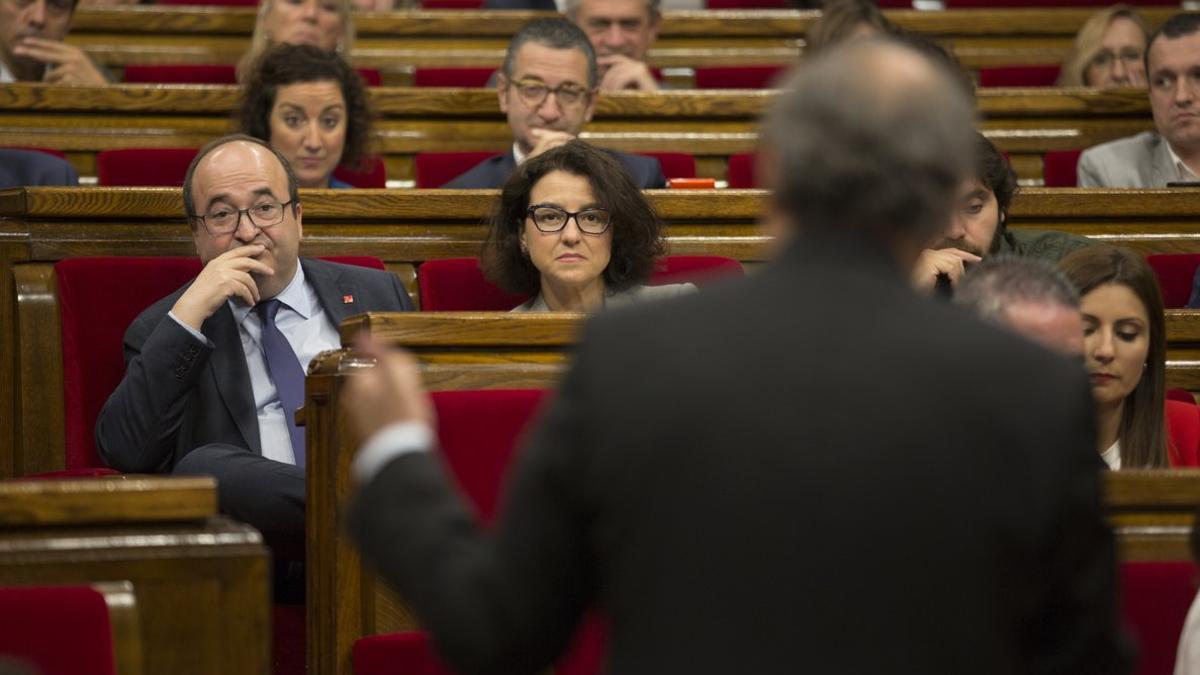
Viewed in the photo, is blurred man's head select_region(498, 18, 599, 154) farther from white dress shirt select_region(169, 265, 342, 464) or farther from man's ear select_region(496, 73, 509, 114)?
white dress shirt select_region(169, 265, 342, 464)

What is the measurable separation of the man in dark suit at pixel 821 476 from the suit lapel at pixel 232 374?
755mm

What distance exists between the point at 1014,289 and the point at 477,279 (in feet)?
2.15

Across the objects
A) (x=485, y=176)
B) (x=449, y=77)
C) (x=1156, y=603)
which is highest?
(x=449, y=77)

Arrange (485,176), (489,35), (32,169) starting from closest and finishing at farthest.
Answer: (32,169), (485,176), (489,35)

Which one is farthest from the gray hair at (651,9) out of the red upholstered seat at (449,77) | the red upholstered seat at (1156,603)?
the red upholstered seat at (1156,603)

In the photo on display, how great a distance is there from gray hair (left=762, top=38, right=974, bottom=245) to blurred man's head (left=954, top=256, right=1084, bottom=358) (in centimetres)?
32

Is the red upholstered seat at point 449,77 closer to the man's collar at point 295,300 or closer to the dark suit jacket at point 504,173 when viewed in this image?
the dark suit jacket at point 504,173

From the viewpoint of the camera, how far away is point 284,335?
1376 millimetres

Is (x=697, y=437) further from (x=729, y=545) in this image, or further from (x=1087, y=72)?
(x=1087, y=72)

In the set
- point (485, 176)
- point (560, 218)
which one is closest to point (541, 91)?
point (485, 176)

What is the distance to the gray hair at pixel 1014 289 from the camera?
0.88 meters

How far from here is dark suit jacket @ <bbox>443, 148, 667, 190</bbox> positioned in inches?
67.7

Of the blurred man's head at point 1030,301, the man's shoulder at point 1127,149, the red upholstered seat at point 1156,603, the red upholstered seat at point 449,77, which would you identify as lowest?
the red upholstered seat at point 1156,603

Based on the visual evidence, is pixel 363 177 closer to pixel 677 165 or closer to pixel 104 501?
pixel 677 165
